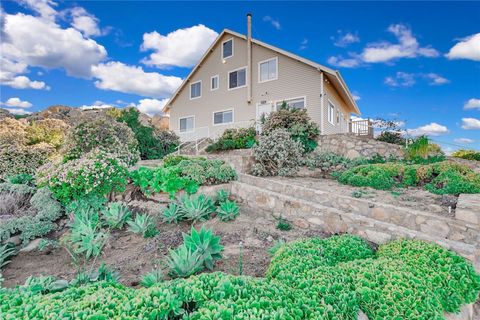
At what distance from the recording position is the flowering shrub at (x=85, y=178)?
5344mm

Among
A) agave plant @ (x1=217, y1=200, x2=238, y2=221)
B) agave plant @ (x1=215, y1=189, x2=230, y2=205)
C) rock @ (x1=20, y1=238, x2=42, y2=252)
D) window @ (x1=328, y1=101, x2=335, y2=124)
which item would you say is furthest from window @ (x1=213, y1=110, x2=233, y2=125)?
rock @ (x1=20, y1=238, x2=42, y2=252)

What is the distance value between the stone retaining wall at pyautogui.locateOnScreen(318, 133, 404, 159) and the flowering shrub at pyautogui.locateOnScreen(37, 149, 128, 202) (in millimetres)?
8214

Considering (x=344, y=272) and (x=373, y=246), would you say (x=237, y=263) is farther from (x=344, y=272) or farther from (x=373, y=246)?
(x=373, y=246)

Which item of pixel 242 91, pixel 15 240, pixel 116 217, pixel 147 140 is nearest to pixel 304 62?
pixel 242 91

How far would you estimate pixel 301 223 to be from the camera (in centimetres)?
468

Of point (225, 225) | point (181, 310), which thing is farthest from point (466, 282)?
point (225, 225)

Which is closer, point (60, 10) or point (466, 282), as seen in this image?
point (466, 282)

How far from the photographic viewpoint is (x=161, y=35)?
1080cm

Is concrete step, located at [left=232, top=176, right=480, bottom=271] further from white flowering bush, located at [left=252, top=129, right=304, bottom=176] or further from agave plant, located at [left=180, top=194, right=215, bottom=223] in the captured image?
white flowering bush, located at [left=252, top=129, right=304, bottom=176]

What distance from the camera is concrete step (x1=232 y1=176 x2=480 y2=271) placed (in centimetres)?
339

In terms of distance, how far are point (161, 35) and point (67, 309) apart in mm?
11121

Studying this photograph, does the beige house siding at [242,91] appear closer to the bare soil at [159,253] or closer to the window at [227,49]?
the window at [227,49]

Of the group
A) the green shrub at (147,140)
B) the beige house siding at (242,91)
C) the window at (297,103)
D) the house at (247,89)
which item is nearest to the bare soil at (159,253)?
the green shrub at (147,140)

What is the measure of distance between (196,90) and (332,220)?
1680cm
